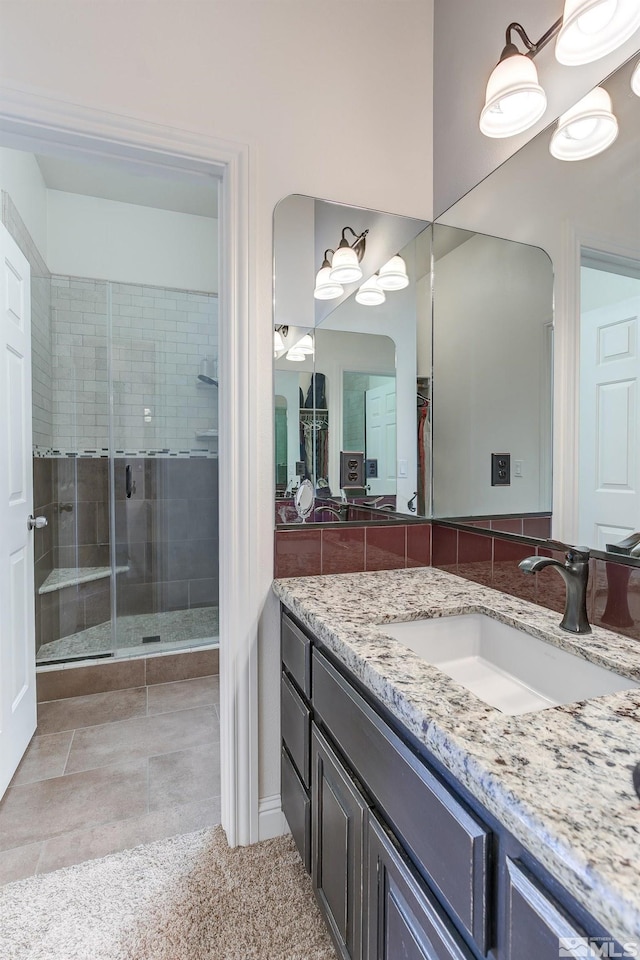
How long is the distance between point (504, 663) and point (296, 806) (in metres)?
0.73

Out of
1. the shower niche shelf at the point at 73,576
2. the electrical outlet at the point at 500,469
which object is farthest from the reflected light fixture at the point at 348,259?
the shower niche shelf at the point at 73,576

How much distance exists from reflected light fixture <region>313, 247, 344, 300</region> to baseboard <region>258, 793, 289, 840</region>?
167 centimetres

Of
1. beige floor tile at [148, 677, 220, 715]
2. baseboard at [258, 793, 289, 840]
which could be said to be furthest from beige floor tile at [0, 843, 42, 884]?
beige floor tile at [148, 677, 220, 715]

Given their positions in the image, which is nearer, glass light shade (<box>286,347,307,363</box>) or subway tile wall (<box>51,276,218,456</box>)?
glass light shade (<box>286,347,307,363</box>)

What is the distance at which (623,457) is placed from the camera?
3.33 feet

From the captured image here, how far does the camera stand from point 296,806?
1.35 meters

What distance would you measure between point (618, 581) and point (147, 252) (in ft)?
10.7

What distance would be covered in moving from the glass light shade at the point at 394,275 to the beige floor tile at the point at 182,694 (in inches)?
85.3

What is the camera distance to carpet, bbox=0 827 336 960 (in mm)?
1213

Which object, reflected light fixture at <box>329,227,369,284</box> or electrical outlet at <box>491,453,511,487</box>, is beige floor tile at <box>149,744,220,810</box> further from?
reflected light fixture at <box>329,227,369,284</box>

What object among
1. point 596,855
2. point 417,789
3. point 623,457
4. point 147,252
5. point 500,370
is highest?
point 147,252

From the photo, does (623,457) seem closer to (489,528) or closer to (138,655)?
(489,528)

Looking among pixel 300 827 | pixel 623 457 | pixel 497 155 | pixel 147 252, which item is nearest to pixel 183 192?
pixel 147 252

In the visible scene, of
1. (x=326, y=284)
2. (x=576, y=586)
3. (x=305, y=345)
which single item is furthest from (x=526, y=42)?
(x=576, y=586)
